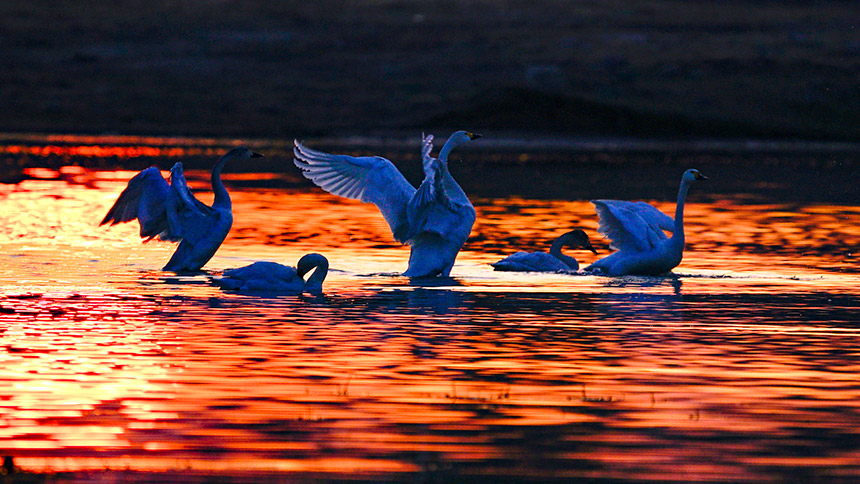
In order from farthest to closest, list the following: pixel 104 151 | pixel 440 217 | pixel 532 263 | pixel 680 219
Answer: pixel 104 151
pixel 532 263
pixel 680 219
pixel 440 217

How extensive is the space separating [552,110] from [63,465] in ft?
199

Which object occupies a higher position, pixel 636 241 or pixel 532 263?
pixel 636 241

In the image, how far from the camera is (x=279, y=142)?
60.4 m

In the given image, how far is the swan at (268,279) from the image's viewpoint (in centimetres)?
1478

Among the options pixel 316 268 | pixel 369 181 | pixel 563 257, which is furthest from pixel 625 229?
pixel 316 268

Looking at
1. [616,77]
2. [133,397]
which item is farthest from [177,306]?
[616,77]

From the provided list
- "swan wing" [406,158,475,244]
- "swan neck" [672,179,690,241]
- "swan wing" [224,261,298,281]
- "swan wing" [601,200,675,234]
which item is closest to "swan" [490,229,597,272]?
"swan wing" [406,158,475,244]

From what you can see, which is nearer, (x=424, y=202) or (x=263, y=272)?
(x=263, y=272)

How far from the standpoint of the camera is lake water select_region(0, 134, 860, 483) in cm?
782

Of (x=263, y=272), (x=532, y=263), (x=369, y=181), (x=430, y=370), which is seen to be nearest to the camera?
(x=430, y=370)

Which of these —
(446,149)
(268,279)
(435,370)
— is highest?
(446,149)

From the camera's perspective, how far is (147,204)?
1680cm

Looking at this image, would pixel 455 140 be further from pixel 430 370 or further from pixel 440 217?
pixel 430 370

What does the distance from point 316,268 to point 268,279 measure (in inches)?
19.3
